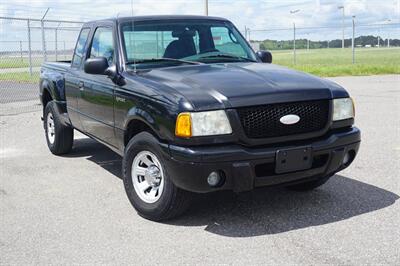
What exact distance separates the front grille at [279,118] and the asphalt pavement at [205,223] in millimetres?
801

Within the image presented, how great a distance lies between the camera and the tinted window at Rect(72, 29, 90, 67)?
6.30 m

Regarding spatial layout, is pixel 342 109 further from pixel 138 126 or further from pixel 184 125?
pixel 138 126

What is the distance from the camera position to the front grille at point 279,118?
4.04 metres

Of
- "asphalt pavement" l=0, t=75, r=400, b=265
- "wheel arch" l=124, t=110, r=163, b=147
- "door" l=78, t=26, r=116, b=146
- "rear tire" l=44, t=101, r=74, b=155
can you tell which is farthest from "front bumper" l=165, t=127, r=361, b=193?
"rear tire" l=44, t=101, r=74, b=155

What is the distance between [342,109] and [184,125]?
1525mm

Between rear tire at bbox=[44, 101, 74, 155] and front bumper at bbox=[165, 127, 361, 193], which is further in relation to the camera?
rear tire at bbox=[44, 101, 74, 155]

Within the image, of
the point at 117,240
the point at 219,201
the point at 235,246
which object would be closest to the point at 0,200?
the point at 117,240

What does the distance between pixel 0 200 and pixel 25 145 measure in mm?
3146

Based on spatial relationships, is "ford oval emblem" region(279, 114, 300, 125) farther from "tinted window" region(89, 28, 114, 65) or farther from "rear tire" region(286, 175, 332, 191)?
"tinted window" region(89, 28, 114, 65)

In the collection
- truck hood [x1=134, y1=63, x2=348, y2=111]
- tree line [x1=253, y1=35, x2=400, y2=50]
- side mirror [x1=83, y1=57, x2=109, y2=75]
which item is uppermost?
tree line [x1=253, y1=35, x2=400, y2=50]

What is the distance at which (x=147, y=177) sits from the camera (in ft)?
14.9

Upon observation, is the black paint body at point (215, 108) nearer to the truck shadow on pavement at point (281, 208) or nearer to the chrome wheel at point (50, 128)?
the truck shadow on pavement at point (281, 208)

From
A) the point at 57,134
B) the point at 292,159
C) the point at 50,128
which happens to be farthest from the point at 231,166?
the point at 50,128

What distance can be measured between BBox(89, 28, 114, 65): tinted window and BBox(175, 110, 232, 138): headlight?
1779 mm
